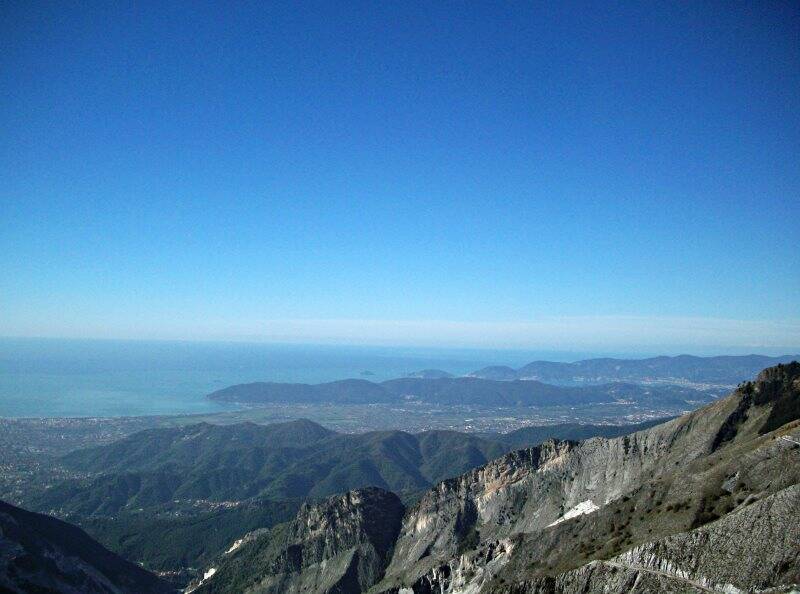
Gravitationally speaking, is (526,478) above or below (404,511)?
above

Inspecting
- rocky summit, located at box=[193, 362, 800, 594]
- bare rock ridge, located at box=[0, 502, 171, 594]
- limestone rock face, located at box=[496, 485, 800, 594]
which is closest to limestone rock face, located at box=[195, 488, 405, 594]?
rocky summit, located at box=[193, 362, 800, 594]

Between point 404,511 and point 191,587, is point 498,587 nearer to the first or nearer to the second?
point 404,511

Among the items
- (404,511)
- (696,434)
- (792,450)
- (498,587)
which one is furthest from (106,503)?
(792,450)

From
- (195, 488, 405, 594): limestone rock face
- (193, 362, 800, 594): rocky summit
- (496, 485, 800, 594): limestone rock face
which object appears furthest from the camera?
(195, 488, 405, 594): limestone rock face

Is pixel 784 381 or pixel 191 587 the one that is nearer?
pixel 784 381

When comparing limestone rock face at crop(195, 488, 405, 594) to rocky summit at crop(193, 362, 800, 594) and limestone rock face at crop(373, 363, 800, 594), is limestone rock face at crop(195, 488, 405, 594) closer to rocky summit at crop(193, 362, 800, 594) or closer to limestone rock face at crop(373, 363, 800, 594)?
rocky summit at crop(193, 362, 800, 594)

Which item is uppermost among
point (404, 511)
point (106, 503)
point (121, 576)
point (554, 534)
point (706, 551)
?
point (706, 551)

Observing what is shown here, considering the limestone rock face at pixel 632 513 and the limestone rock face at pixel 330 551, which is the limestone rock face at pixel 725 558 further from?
the limestone rock face at pixel 330 551

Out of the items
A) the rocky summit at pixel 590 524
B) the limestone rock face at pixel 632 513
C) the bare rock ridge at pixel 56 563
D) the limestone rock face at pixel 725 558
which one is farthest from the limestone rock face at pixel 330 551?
the limestone rock face at pixel 725 558
